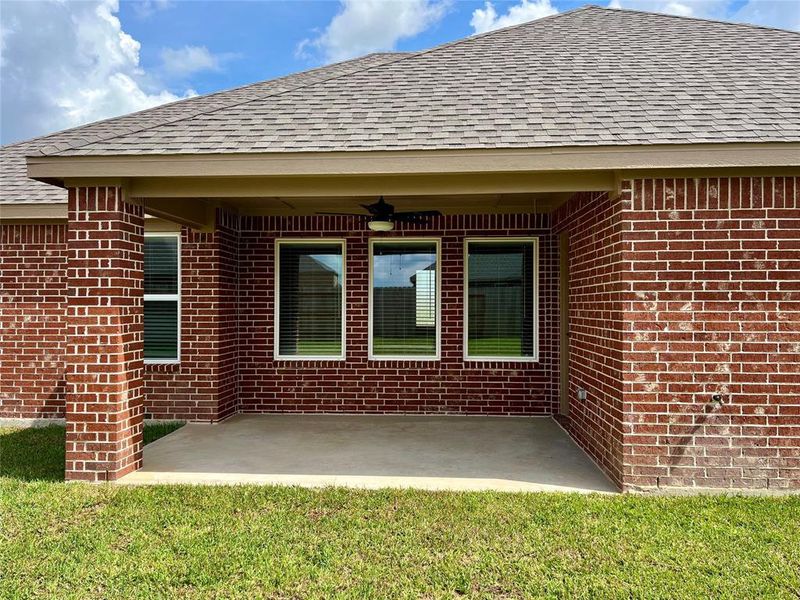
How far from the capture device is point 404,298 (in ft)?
26.4

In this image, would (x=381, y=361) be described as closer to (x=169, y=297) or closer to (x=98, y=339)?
(x=169, y=297)

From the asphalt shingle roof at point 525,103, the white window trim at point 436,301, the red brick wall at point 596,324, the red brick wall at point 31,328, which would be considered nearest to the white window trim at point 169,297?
the red brick wall at point 31,328

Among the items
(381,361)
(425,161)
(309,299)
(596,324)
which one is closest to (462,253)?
(381,361)

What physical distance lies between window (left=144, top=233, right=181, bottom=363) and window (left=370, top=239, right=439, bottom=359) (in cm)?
293

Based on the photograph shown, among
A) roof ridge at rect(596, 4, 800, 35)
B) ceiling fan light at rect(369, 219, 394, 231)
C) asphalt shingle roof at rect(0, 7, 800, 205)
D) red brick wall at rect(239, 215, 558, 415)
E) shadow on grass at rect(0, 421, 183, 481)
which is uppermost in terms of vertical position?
roof ridge at rect(596, 4, 800, 35)

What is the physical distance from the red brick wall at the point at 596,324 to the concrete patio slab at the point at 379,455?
34cm

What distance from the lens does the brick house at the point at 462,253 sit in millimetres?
4570

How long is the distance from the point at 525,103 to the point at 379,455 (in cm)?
416

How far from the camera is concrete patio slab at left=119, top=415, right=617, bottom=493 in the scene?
4.90 m

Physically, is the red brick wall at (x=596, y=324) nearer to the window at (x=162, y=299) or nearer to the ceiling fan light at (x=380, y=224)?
the ceiling fan light at (x=380, y=224)

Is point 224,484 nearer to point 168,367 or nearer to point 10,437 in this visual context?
point 168,367

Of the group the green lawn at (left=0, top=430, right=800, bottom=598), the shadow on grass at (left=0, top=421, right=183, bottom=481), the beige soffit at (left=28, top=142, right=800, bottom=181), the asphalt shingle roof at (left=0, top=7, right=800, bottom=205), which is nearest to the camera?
the green lawn at (left=0, top=430, right=800, bottom=598)

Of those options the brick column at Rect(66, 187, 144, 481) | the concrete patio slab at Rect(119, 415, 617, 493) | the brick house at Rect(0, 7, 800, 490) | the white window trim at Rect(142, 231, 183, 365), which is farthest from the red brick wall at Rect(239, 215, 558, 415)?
the brick column at Rect(66, 187, 144, 481)

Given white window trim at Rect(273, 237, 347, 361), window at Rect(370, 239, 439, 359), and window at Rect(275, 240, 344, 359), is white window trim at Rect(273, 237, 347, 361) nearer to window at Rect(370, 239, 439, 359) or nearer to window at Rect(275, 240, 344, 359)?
window at Rect(275, 240, 344, 359)
